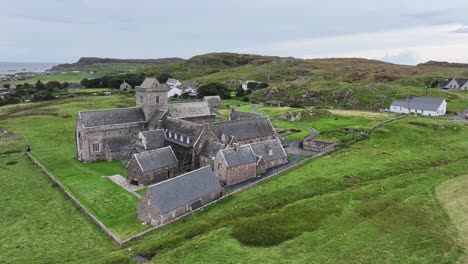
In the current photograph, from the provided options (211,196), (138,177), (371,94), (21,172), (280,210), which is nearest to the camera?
(280,210)

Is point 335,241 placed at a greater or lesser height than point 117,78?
lesser

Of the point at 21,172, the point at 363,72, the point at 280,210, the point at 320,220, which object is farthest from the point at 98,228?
the point at 363,72

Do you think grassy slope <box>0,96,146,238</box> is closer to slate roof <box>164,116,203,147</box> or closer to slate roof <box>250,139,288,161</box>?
slate roof <box>164,116,203,147</box>

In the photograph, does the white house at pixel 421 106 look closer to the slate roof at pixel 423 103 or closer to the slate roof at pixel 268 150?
the slate roof at pixel 423 103

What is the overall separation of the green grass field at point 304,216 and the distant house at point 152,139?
18.8 ft

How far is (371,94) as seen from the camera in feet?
378

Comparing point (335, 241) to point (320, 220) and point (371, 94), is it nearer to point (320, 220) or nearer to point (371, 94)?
point (320, 220)

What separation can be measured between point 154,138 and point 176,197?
71.9ft

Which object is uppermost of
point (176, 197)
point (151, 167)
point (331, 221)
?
point (151, 167)

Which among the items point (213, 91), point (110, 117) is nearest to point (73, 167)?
point (110, 117)

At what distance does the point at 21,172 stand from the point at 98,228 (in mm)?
28478

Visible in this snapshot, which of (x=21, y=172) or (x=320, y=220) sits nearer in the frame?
(x=320, y=220)

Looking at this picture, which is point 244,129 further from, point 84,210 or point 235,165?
point 84,210

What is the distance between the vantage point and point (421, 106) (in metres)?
98.1
